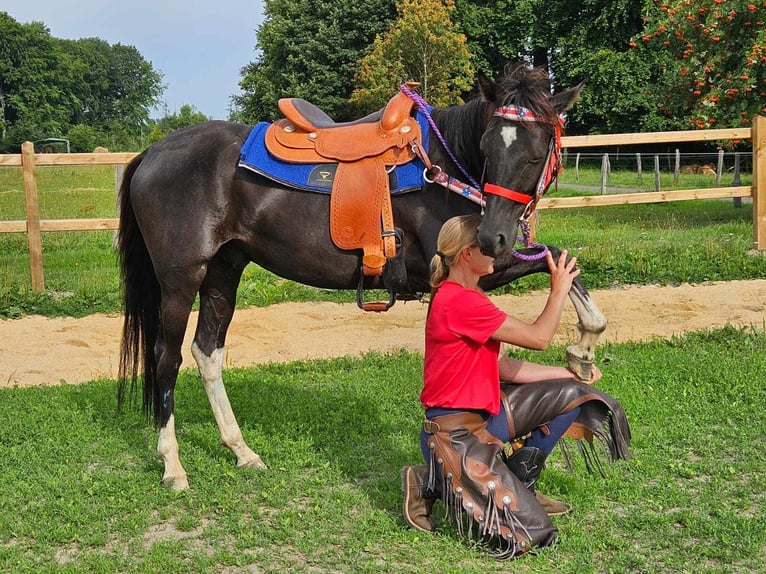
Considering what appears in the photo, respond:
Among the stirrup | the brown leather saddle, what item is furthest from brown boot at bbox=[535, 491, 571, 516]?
the brown leather saddle

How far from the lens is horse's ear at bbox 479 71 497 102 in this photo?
11.1 ft

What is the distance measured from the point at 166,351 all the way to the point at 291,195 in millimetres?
1196

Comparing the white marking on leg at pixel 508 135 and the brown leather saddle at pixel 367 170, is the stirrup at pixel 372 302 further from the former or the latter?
the white marking on leg at pixel 508 135

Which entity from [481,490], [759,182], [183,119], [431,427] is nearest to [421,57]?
[759,182]

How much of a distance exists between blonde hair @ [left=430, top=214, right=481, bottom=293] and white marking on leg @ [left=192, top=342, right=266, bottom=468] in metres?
1.72

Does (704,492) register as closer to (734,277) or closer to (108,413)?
(108,413)

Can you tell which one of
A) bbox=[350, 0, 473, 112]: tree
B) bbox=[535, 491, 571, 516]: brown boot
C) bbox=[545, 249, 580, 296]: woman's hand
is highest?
bbox=[350, 0, 473, 112]: tree

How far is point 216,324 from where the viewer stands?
15.4 ft

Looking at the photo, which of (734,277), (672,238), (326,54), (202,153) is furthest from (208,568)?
(326,54)

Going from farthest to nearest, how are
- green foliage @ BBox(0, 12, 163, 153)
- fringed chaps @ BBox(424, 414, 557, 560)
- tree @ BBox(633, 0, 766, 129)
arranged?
1. green foliage @ BBox(0, 12, 163, 153)
2. tree @ BBox(633, 0, 766, 129)
3. fringed chaps @ BBox(424, 414, 557, 560)

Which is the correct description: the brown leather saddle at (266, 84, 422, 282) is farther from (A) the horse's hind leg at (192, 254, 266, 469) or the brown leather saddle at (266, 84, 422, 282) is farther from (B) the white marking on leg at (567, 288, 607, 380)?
(B) the white marking on leg at (567, 288, 607, 380)

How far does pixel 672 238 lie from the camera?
10.5m

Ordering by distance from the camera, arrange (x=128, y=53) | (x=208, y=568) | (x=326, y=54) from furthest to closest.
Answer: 1. (x=128, y=53)
2. (x=326, y=54)
3. (x=208, y=568)

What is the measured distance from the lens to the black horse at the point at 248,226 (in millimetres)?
3361
